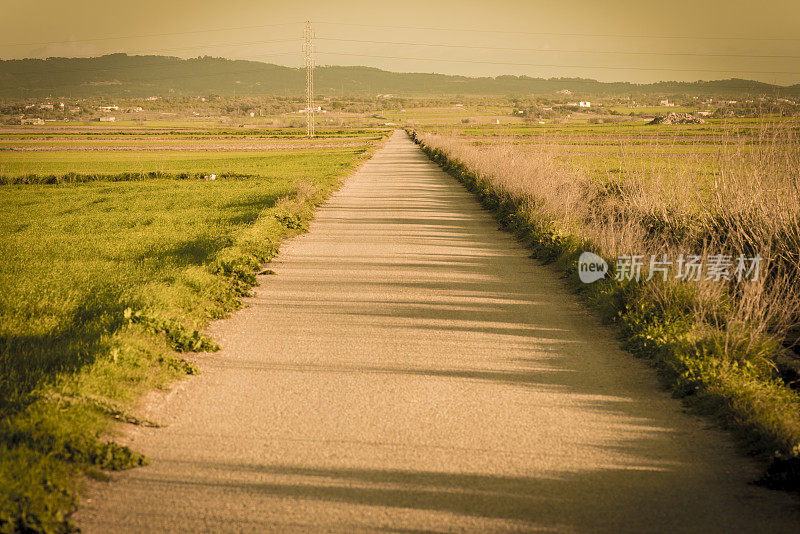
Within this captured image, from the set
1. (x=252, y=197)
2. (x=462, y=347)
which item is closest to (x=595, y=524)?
(x=462, y=347)

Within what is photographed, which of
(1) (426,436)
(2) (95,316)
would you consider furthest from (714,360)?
(2) (95,316)

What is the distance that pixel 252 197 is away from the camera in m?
25.1

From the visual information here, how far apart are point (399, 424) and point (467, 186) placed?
2270cm

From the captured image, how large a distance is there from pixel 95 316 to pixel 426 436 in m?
5.59

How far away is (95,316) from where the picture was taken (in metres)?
8.55

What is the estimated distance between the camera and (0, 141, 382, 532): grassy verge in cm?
424

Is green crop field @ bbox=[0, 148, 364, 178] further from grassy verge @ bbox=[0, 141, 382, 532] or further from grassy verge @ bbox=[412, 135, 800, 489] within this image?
grassy verge @ bbox=[412, 135, 800, 489]

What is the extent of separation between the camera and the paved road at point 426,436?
12.8 ft

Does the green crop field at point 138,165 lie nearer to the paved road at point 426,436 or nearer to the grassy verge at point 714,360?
the paved road at point 426,436

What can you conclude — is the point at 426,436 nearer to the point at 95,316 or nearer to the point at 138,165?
the point at 95,316

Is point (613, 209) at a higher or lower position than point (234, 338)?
higher

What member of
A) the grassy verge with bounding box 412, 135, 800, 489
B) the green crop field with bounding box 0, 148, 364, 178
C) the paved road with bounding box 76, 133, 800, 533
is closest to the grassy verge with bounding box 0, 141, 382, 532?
the paved road with bounding box 76, 133, 800, 533

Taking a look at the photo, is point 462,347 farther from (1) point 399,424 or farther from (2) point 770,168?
(2) point 770,168

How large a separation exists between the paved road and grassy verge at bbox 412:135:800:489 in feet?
0.64
